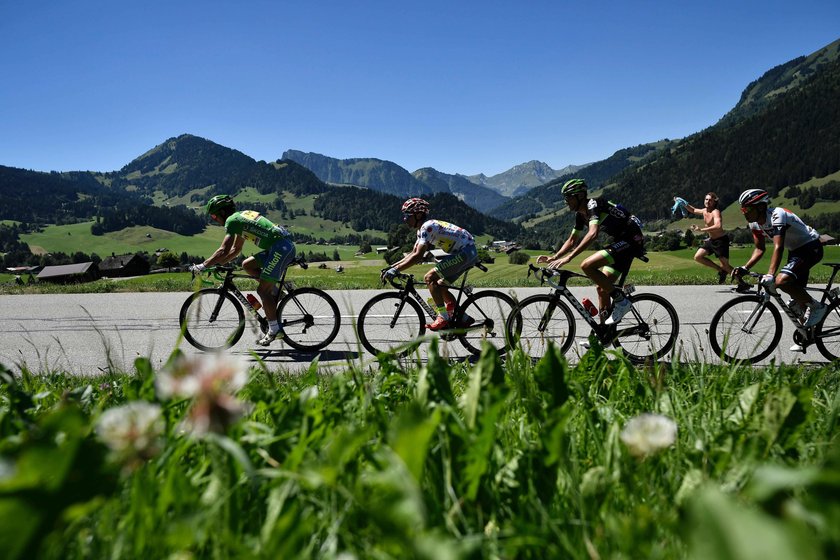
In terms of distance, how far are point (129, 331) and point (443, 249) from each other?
617 cm

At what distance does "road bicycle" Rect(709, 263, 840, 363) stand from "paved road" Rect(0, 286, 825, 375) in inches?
9.3

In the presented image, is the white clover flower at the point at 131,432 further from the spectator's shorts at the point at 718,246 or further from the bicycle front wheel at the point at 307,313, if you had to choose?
the spectator's shorts at the point at 718,246

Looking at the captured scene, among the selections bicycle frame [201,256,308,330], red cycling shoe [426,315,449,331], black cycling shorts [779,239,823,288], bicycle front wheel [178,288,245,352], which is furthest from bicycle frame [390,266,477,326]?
black cycling shorts [779,239,823,288]

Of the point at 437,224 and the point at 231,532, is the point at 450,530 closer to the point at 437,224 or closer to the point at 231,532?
the point at 231,532

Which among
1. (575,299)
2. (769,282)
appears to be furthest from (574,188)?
(769,282)

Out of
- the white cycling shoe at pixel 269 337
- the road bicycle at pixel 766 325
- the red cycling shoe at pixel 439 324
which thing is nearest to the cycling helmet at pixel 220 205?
the white cycling shoe at pixel 269 337

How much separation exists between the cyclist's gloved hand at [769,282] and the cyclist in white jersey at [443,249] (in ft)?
12.2

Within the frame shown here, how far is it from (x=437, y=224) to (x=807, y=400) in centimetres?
628

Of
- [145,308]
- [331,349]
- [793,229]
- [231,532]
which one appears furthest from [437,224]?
[145,308]

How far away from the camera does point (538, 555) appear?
118cm

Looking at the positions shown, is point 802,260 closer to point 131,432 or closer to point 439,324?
point 439,324

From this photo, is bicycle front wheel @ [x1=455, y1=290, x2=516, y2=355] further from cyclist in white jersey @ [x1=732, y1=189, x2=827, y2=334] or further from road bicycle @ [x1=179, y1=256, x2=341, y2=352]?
cyclist in white jersey @ [x1=732, y1=189, x2=827, y2=334]

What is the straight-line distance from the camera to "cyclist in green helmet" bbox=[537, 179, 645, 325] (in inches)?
280

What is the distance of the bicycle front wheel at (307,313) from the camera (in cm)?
827
